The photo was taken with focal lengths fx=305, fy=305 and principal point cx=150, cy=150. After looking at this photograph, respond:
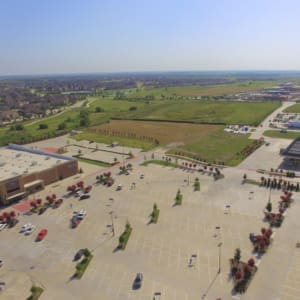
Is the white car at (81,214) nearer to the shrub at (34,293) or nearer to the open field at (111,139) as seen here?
the shrub at (34,293)

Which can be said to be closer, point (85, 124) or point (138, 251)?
point (138, 251)

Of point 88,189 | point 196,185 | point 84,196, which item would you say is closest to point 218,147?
point 196,185

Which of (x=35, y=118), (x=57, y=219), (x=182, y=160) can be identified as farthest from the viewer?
(x=35, y=118)

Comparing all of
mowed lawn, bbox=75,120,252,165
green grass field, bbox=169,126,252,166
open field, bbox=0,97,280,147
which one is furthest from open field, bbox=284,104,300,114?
green grass field, bbox=169,126,252,166

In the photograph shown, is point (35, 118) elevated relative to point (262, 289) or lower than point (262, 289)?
lower

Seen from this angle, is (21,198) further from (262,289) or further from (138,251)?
(262,289)

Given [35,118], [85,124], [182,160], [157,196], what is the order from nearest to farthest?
1. [157,196]
2. [182,160]
3. [85,124]
4. [35,118]

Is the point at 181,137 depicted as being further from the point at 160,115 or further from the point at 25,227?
the point at 25,227

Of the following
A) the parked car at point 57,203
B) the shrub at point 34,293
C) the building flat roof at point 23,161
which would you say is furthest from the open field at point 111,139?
the shrub at point 34,293

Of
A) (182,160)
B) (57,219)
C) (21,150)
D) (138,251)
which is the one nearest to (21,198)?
(57,219)
